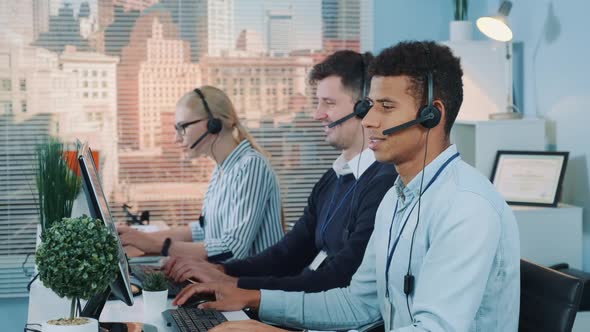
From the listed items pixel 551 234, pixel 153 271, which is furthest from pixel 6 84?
pixel 551 234

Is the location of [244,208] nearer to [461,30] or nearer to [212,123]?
[212,123]

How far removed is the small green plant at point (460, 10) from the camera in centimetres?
424

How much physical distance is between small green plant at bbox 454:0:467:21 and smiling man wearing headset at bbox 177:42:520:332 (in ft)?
7.85

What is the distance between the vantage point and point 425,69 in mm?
1856

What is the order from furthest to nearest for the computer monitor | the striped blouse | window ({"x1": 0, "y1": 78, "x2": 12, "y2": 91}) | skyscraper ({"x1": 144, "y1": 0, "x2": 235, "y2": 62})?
skyscraper ({"x1": 144, "y1": 0, "x2": 235, "y2": 62})
window ({"x1": 0, "y1": 78, "x2": 12, "y2": 91})
the striped blouse
the computer monitor

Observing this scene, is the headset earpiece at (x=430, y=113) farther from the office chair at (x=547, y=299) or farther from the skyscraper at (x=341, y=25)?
the skyscraper at (x=341, y=25)

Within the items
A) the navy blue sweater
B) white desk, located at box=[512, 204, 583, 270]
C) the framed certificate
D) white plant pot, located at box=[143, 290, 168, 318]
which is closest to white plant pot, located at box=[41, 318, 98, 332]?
white plant pot, located at box=[143, 290, 168, 318]

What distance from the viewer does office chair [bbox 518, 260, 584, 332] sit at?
166 cm

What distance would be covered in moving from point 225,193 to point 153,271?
71 cm

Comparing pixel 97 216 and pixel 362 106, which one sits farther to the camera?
pixel 362 106

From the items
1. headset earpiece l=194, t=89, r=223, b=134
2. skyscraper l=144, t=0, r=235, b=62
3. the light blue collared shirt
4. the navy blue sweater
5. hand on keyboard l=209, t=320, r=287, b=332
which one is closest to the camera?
the light blue collared shirt

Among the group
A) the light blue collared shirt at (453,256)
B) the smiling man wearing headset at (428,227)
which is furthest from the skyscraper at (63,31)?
the light blue collared shirt at (453,256)

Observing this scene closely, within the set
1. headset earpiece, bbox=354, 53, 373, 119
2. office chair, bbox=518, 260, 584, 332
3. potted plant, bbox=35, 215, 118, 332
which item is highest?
headset earpiece, bbox=354, 53, 373, 119

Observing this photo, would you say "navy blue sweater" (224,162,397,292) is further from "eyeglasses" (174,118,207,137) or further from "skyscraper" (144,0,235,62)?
"skyscraper" (144,0,235,62)
